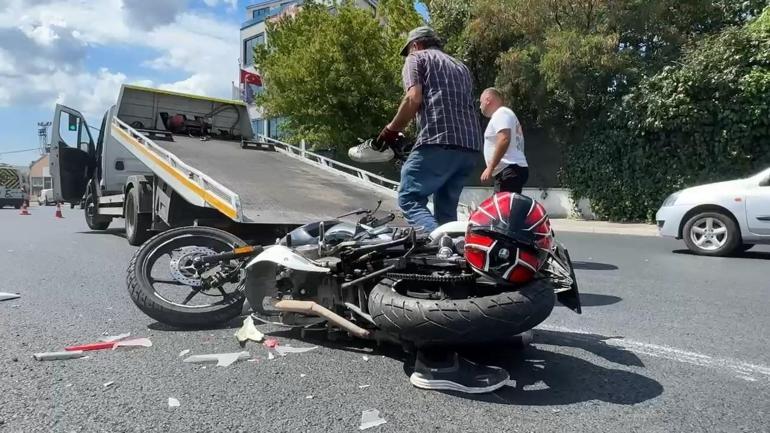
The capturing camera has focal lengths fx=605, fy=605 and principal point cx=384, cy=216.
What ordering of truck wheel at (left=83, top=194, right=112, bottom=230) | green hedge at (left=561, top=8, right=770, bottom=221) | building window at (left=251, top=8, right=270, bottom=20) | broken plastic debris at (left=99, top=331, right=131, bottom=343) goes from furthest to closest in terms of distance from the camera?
building window at (left=251, top=8, right=270, bottom=20)
green hedge at (left=561, top=8, right=770, bottom=221)
truck wheel at (left=83, top=194, right=112, bottom=230)
broken plastic debris at (left=99, top=331, right=131, bottom=343)

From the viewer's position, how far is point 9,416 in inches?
100

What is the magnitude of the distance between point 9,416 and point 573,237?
11.0m

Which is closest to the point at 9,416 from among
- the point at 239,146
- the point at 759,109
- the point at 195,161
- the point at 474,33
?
the point at 195,161

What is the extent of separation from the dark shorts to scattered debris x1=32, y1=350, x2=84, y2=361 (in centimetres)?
325

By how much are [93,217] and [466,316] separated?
1114cm

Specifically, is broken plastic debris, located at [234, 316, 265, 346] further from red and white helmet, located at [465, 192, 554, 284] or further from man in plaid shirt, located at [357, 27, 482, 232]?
red and white helmet, located at [465, 192, 554, 284]

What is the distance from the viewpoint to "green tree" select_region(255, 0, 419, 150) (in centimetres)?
1955

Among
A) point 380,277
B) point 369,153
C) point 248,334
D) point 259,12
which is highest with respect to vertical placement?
point 259,12

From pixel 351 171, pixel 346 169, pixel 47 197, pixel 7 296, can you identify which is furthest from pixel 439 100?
pixel 47 197

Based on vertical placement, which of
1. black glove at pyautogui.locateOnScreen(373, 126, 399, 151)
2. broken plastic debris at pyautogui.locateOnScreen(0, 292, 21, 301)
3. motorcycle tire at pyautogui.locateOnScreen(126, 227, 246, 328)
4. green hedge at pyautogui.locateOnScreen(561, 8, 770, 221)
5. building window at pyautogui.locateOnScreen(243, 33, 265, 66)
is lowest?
broken plastic debris at pyautogui.locateOnScreen(0, 292, 21, 301)

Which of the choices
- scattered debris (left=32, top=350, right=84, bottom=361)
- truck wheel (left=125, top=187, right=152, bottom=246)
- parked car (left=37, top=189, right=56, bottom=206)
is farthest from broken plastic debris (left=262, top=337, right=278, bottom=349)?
parked car (left=37, top=189, right=56, bottom=206)

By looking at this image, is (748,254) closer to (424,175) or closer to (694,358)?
(694,358)

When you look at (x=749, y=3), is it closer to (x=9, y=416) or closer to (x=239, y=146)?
(x=239, y=146)

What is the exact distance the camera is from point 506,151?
4.71 m
